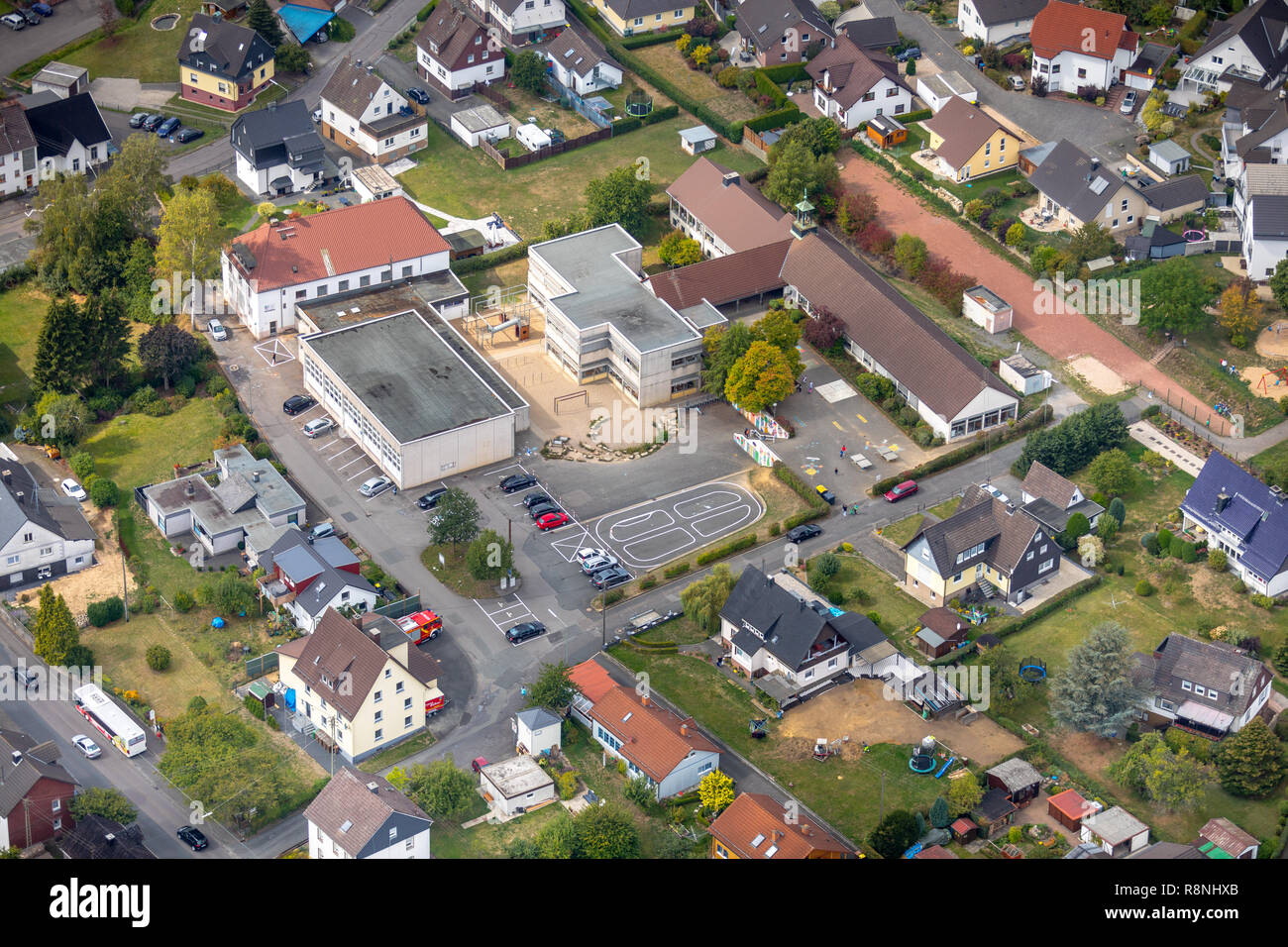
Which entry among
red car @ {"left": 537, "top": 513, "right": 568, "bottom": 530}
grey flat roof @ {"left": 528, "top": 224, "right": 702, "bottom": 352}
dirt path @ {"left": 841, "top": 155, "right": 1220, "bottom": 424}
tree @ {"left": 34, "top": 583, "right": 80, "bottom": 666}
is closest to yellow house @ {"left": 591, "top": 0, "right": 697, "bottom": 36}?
dirt path @ {"left": 841, "top": 155, "right": 1220, "bottom": 424}

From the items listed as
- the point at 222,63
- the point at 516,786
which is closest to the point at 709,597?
the point at 516,786

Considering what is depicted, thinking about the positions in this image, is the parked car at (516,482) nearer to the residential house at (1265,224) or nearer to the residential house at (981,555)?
the residential house at (981,555)

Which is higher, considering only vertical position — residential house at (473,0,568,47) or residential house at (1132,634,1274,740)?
residential house at (473,0,568,47)

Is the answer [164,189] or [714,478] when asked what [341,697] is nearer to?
[714,478]

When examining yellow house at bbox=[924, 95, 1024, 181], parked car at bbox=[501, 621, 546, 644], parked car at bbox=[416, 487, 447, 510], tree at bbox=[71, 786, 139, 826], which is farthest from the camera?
yellow house at bbox=[924, 95, 1024, 181]

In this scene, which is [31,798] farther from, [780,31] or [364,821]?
[780,31]

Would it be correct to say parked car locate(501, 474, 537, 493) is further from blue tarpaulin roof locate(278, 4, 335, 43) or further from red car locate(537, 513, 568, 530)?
blue tarpaulin roof locate(278, 4, 335, 43)
